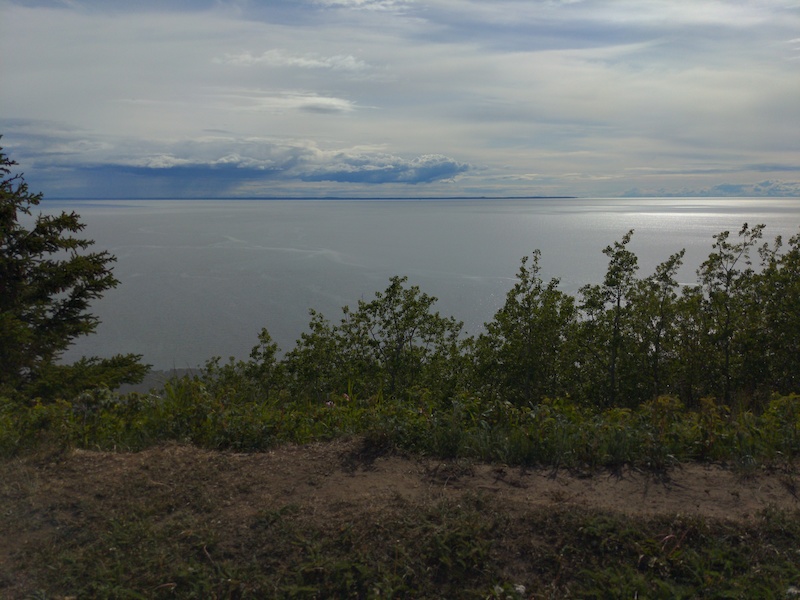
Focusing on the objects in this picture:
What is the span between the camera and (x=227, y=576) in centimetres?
338

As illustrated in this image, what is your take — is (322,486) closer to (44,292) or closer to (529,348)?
(44,292)

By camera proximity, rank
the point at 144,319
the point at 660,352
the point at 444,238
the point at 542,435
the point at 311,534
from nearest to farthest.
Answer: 1. the point at 311,534
2. the point at 542,435
3. the point at 660,352
4. the point at 144,319
5. the point at 444,238

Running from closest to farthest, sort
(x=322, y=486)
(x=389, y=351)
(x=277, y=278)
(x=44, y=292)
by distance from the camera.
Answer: (x=322, y=486)
(x=44, y=292)
(x=389, y=351)
(x=277, y=278)

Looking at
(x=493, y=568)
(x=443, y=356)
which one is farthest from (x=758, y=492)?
(x=443, y=356)

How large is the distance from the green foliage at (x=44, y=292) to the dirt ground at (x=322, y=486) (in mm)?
11027

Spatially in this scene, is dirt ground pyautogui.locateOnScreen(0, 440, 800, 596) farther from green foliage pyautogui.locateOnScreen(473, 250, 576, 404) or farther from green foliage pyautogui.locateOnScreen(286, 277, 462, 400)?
green foliage pyautogui.locateOnScreen(473, 250, 576, 404)

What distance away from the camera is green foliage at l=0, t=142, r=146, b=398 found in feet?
48.6

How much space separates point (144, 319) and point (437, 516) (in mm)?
45455

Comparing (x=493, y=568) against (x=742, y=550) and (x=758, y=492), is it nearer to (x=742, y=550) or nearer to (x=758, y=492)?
(x=742, y=550)

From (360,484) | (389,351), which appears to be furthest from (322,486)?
(389,351)

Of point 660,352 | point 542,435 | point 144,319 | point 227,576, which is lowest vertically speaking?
point 144,319

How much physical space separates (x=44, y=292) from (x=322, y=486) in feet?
46.0

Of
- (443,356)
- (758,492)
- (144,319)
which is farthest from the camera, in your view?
(144,319)

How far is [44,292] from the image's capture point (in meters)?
15.6
